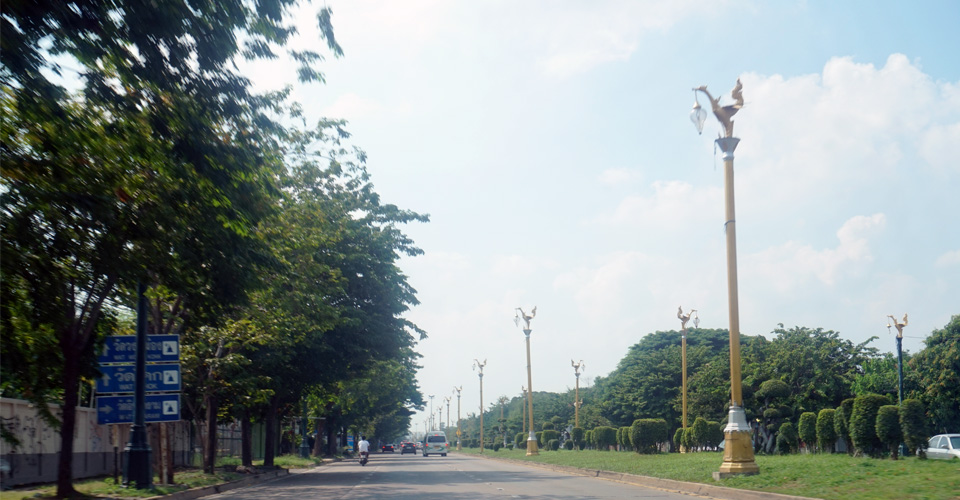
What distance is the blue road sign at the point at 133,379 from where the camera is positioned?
59.1 feet

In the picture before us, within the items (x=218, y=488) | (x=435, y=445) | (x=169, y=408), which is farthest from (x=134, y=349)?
(x=435, y=445)

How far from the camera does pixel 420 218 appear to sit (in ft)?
122

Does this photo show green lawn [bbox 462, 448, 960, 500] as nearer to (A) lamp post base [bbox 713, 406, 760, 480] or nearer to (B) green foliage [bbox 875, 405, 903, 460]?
(A) lamp post base [bbox 713, 406, 760, 480]

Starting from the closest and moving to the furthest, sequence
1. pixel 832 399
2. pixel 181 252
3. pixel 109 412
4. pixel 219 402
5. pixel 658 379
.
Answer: pixel 181 252 < pixel 109 412 < pixel 219 402 < pixel 832 399 < pixel 658 379

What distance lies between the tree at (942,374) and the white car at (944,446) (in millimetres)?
9688

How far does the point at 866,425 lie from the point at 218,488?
52.3ft

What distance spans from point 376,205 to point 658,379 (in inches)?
1126

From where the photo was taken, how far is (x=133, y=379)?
18219mm

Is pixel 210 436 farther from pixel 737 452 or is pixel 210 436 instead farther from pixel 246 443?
pixel 737 452

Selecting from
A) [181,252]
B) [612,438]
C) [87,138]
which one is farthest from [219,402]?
[612,438]

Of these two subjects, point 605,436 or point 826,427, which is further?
point 605,436

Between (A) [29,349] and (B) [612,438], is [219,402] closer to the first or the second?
(A) [29,349]

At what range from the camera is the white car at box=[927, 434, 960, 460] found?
2715cm

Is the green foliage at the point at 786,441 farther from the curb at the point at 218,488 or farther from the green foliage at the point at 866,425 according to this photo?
the curb at the point at 218,488
